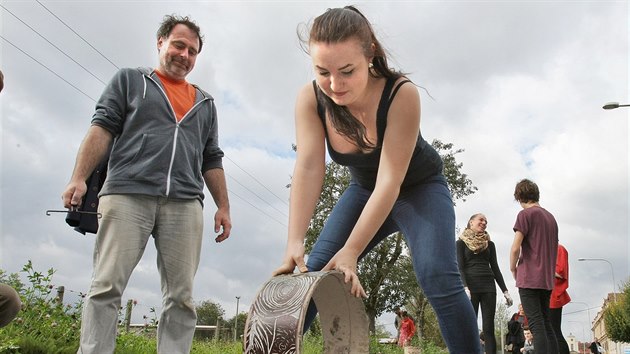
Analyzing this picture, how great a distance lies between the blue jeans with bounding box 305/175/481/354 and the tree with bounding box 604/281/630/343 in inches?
1843

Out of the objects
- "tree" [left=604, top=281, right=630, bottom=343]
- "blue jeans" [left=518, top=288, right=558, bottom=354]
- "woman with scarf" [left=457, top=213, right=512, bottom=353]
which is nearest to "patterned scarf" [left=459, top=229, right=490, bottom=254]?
"woman with scarf" [left=457, top=213, right=512, bottom=353]

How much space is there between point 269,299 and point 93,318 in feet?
4.60

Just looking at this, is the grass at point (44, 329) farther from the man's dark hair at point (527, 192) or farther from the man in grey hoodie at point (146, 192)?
the man's dark hair at point (527, 192)

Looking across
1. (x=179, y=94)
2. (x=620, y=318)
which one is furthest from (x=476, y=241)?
(x=620, y=318)

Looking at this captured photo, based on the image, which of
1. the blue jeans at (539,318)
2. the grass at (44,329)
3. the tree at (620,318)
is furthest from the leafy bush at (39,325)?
the tree at (620,318)

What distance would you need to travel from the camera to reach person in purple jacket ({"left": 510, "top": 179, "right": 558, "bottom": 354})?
18.7 ft

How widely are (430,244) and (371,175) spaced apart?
1.53ft

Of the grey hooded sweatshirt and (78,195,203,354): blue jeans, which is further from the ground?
the grey hooded sweatshirt

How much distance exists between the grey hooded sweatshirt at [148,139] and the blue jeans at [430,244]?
124cm

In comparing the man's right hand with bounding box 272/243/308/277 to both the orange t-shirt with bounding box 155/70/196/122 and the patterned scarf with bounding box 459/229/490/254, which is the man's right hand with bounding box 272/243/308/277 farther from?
the patterned scarf with bounding box 459/229/490/254

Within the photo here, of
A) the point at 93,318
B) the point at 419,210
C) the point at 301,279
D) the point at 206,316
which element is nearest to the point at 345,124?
the point at 419,210

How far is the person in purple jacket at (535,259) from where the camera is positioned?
5707 millimetres

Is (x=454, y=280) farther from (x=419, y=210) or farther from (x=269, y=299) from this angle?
(x=269, y=299)

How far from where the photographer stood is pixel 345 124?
285cm
